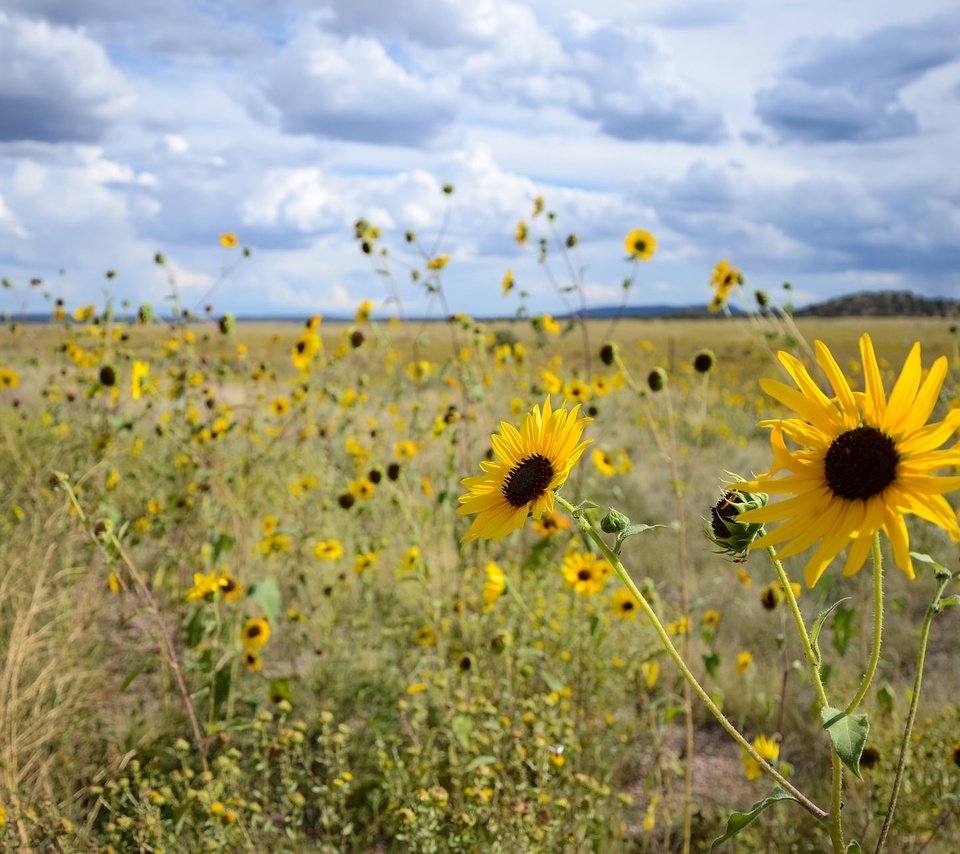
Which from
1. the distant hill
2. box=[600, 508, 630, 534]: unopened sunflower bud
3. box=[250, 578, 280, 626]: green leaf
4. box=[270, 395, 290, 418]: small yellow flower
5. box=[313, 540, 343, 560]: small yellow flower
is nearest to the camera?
box=[600, 508, 630, 534]: unopened sunflower bud

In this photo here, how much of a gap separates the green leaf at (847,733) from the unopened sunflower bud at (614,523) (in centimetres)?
35

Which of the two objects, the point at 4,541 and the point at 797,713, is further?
the point at 4,541

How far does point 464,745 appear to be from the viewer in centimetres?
251

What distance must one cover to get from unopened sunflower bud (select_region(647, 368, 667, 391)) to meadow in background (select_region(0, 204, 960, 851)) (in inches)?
0.7

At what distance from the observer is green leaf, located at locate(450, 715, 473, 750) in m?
2.53

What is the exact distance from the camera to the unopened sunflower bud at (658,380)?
9.97ft

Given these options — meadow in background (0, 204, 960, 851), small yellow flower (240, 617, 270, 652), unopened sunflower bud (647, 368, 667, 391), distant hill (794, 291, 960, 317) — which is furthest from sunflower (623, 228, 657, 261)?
distant hill (794, 291, 960, 317)

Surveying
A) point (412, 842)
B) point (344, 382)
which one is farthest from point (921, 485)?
point (344, 382)

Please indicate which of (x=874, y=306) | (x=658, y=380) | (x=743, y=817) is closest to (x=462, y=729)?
(x=658, y=380)

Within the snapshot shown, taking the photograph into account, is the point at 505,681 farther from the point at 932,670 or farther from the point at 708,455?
the point at 708,455

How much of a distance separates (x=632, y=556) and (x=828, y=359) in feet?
15.4

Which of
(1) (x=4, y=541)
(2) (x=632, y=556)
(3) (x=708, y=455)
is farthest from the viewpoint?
(3) (x=708, y=455)

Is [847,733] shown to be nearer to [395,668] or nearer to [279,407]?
[395,668]

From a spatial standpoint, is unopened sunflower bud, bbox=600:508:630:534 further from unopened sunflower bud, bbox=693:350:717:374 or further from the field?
unopened sunflower bud, bbox=693:350:717:374
